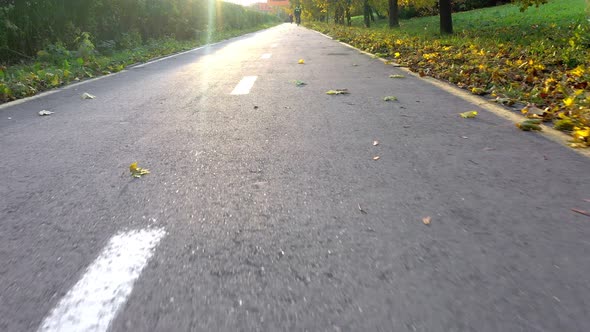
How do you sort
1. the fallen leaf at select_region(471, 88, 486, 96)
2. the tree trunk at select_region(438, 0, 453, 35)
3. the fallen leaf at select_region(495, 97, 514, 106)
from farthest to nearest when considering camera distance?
1. the tree trunk at select_region(438, 0, 453, 35)
2. the fallen leaf at select_region(471, 88, 486, 96)
3. the fallen leaf at select_region(495, 97, 514, 106)

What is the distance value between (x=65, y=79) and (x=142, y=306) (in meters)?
7.90

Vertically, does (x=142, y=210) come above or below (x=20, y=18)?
below

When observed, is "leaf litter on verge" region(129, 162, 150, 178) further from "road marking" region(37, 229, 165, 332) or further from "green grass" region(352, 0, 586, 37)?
"green grass" region(352, 0, 586, 37)

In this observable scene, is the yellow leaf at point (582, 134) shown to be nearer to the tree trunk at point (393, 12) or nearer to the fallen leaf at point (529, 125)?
the fallen leaf at point (529, 125)

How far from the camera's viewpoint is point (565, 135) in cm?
363

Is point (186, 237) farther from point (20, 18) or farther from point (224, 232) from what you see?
point (20, 18)

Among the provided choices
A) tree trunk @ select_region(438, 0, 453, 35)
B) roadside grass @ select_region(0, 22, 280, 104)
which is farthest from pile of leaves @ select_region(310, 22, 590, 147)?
roadside grass @ select_region(0, 22, 280, 104)

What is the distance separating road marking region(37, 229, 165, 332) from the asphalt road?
4 cm

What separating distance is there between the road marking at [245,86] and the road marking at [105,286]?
435 centimetres

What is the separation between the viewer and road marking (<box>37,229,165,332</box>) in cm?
153

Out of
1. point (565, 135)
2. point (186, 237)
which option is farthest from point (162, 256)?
point (565, 135)

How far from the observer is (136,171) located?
9.93 feet

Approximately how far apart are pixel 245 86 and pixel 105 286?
541 cm

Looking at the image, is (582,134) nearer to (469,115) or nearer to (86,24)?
(469,115)
